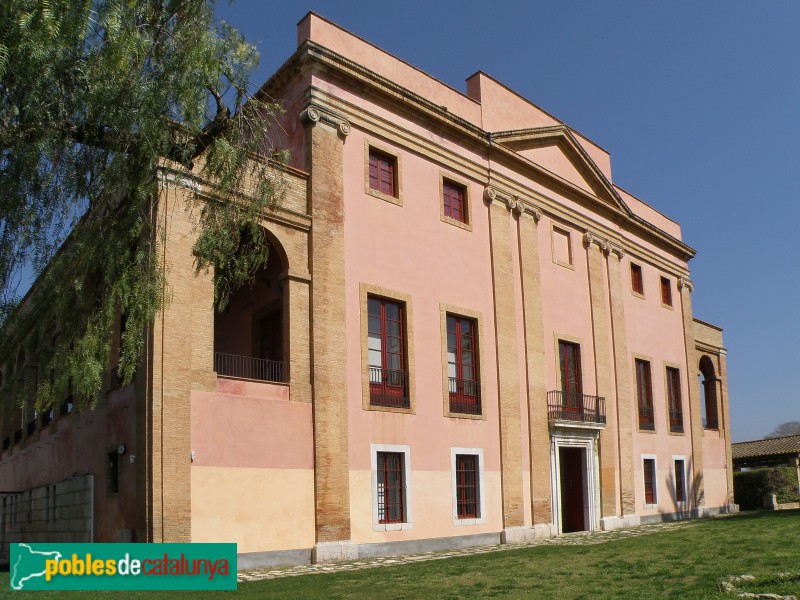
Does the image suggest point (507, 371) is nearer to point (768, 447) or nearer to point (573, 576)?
point (573, 576)

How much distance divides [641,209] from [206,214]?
21.2m

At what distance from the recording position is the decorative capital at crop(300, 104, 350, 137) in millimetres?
17500

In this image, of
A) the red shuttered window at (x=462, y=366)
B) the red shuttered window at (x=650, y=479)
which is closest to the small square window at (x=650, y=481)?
the red shuttered window at (x=650, y=479)

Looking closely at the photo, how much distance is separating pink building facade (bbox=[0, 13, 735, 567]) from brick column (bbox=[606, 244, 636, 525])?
78mm

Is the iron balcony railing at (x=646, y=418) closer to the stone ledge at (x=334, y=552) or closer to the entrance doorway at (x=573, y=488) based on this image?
the entrance doorway at (x=573, y=488)

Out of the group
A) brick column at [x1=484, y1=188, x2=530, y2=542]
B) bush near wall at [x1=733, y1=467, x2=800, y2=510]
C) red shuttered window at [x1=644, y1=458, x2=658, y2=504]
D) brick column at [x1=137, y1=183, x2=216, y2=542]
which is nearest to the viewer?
brick column at [x1=137, y1=183, x2=216, y2=542]

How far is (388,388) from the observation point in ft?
59.6

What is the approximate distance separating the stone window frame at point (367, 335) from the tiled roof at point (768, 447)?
25.9 metres

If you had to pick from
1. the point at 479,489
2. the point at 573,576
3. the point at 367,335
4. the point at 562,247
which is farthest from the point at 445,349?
the point at 573,576

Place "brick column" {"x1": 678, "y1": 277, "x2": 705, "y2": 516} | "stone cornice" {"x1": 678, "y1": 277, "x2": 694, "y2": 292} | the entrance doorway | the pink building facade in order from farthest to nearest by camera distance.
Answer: "stone cornice" {"x1": 678, "y1": 277, "x2": 694, "y2": 292}, "brick column" {"x1": 678, "y1": 277, "x2": 705, "y2": 516}, the entrance doorway, the pink building facade

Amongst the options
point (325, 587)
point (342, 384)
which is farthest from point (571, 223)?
point (325, 587)

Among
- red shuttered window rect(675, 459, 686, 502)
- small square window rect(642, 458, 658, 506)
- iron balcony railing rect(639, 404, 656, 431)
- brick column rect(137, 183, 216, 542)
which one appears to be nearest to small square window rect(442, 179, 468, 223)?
brick column rect(137, 183, 216, 542)

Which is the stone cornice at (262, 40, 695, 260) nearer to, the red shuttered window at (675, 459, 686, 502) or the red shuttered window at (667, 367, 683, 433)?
the red shuttered window at (667, 367, 683, 433)

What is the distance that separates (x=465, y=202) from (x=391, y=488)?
771 centimetres
